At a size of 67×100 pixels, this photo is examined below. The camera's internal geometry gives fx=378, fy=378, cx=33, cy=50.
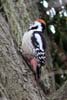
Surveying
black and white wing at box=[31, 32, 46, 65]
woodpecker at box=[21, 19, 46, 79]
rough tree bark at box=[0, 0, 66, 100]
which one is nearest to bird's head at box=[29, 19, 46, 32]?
woodpecker at box=[21, 19, 46, 79]

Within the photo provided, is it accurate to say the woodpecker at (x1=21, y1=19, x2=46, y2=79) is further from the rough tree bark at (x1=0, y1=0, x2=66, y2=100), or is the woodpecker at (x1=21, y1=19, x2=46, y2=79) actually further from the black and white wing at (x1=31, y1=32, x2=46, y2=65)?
the rough tree bark at (x1=0, y1=0, x2=66, y2=100)

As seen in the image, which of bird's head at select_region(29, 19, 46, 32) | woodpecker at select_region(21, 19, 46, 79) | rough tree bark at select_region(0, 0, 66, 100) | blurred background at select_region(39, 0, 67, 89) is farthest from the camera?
blurred background at select_region(39, 0, 67, 89)

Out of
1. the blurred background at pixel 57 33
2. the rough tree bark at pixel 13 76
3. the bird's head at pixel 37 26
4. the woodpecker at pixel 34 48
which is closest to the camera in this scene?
the rough tree bark at pixel 13 76

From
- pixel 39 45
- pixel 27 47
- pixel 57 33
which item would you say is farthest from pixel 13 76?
pixel 57 33

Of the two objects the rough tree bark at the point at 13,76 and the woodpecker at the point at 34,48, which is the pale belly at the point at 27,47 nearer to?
the woodpecker at the point at 34,48

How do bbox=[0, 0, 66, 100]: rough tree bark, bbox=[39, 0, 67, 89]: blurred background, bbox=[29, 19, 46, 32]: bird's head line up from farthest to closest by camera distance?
1. bbox=[39, 0, 67, 89]: blurred background
2. bbox=[29, 19, 46, 32]: bird's head
3. bbox=[0, 0, 66, 100]: rough tree bark

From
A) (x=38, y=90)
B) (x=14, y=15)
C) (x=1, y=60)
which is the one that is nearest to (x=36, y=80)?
(x=38, y=90)

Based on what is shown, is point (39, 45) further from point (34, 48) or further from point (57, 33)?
point (57, 33)

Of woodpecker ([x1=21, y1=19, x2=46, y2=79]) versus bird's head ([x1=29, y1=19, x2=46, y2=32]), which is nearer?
woodpecker ([x1=21, y1=19, x2=46, y2=79])

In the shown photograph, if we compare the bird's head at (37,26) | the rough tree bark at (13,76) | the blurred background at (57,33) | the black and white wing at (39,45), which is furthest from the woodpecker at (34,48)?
the blurred background at (57,33)

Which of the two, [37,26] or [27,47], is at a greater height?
[37,26]

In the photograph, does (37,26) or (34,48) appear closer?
(34,48)

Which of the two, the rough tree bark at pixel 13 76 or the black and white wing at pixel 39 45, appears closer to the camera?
the rough tree bark at pixel 13 76

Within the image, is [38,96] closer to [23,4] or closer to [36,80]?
[36,80]
